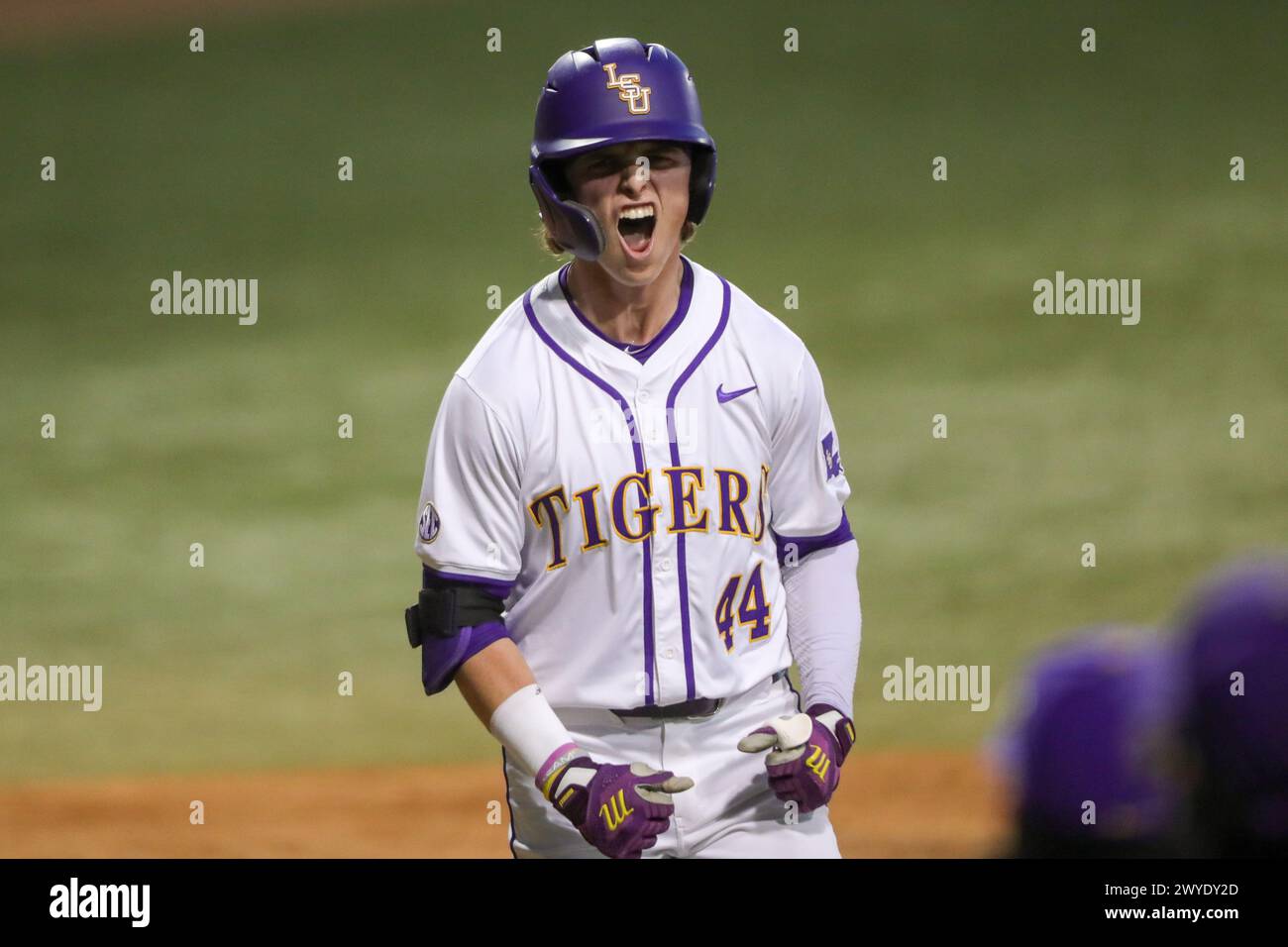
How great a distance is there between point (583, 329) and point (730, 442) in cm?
30

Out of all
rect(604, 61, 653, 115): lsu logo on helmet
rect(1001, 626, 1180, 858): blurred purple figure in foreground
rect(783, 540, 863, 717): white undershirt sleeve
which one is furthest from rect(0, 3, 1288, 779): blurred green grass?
rect(1001, 626, 1180, 858): blurred purple figure in foreground

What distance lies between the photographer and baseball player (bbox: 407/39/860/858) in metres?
2.46

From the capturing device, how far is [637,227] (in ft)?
8.24

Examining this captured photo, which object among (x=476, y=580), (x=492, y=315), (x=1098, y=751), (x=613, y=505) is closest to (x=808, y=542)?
(x=613, y=505)

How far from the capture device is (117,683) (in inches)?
269

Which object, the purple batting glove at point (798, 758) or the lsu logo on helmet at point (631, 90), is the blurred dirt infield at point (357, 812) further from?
the lsu logo on helmet at point (631, 90)

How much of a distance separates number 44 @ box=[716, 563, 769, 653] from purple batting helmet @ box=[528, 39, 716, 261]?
0.57 meters

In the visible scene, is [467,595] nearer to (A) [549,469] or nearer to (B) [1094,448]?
(A) [549,469]

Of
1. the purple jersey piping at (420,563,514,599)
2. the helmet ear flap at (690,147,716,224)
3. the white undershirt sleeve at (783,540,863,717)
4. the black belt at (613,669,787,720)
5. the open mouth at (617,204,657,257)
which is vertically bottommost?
the black belt at (613,669,787,720)

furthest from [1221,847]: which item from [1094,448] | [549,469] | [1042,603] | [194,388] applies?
[194,388]

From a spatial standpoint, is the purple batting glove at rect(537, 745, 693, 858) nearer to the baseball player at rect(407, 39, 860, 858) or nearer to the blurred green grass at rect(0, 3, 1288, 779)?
the baseball player at rect(407, 39, 860, 858)

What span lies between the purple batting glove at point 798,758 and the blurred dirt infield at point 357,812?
2774mm

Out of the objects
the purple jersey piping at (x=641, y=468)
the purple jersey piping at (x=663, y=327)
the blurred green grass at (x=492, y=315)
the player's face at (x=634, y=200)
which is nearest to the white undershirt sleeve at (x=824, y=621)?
the purple jersey piping at (x=641, y=468)

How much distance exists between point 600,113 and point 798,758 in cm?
103
